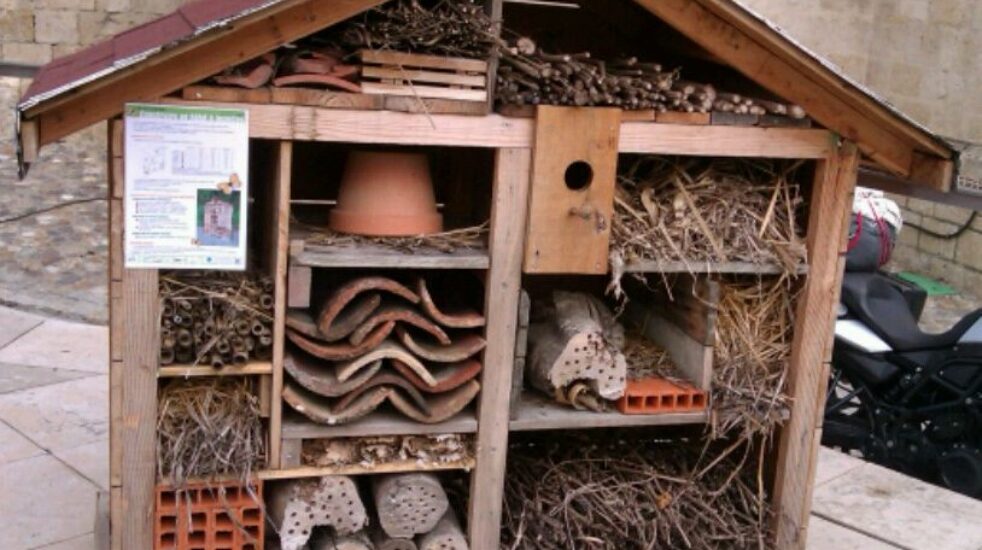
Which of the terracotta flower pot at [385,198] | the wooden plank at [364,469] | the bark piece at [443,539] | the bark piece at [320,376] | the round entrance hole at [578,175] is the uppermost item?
the round entrance hole at [578,175]

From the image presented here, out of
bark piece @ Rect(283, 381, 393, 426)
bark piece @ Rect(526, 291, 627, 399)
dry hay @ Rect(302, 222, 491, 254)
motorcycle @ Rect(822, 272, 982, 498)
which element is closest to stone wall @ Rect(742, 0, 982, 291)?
motorcycle @ Rect(822, 272, 982, 498)

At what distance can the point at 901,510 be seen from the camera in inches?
185

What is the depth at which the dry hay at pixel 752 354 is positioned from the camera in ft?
12.3

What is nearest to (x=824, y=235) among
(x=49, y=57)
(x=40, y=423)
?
(x=40, y=423)

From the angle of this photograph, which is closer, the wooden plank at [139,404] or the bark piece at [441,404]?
the wooden plank at [139,404]

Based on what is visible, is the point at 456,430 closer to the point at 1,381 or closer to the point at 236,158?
the point at 236,158

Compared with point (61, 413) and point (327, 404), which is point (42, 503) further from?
point (327, 404)

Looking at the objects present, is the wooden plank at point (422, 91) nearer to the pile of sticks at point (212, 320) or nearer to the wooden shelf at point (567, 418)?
the pile of sticks at point (212, 320)

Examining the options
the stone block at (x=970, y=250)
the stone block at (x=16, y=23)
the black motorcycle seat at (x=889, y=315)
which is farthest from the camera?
the stone block at (x=16, y=23)

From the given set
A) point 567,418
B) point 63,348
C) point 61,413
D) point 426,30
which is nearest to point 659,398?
point 567,418

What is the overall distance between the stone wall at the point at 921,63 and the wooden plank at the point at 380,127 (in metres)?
8.90

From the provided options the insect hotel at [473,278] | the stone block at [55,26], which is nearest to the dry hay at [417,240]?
the insect hotel at [473,278]

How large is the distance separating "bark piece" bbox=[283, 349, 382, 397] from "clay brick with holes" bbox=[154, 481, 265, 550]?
340 millimetres

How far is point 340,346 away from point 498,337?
0.48 meters
